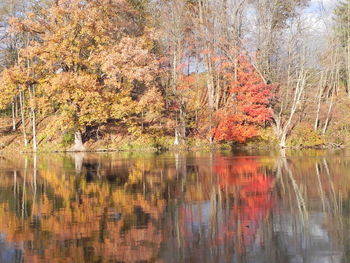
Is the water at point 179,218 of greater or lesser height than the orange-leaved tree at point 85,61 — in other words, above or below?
below

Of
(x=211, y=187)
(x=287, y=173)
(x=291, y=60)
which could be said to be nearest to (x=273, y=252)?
(x=211, y=187)

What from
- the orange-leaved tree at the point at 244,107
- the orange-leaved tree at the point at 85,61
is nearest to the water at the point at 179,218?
the orange-leaved tree at the point at 85,61

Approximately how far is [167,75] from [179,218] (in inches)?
1164

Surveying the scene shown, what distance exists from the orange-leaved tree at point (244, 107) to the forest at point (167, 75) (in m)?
0.09

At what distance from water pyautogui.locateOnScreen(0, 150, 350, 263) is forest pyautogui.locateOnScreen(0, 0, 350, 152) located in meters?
18.0

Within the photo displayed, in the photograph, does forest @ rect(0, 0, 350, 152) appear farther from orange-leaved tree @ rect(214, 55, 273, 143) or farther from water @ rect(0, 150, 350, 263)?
water @ rect(0, 150, 350, 263)

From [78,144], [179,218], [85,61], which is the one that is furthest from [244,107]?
[179,218]

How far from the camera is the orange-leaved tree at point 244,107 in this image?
36.8m

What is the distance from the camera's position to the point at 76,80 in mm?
34062

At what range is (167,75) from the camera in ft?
128

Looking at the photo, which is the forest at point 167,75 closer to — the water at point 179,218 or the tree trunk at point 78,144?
the tree trunk at point 78,144

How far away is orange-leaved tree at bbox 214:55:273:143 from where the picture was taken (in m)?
36.8

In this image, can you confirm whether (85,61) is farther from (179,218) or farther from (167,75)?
(179,218)

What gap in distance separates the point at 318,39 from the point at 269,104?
20.6 ft
